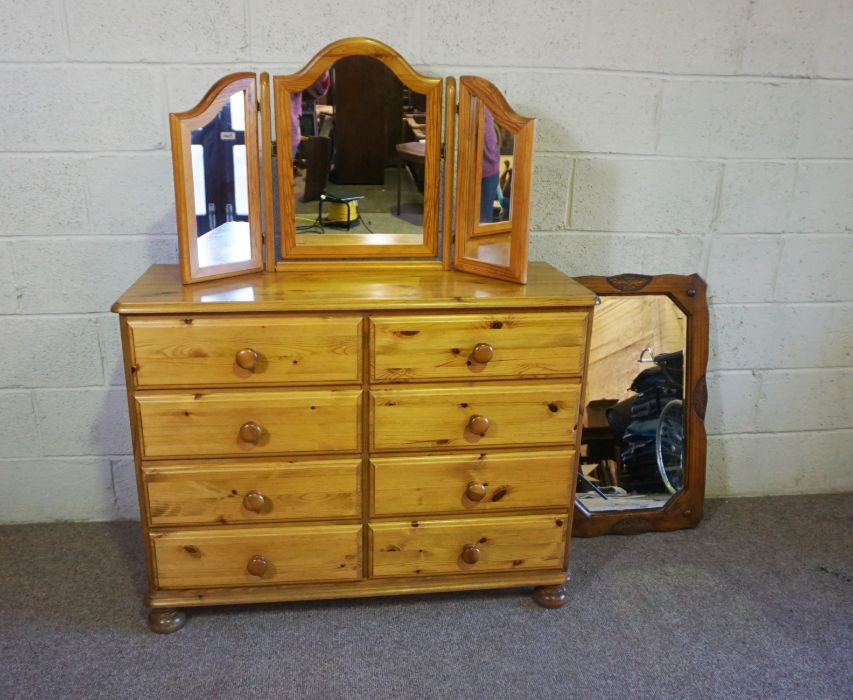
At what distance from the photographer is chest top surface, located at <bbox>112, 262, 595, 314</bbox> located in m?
1.57

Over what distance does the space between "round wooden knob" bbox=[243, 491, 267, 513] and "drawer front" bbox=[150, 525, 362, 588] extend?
7cm

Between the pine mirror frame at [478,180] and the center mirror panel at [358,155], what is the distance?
0.22 feet

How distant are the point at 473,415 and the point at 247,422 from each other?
1.70ft

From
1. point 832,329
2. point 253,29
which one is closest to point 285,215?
point 253,29

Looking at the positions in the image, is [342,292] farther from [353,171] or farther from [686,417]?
[686,417]

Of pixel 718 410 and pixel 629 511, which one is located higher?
pixel 718 410

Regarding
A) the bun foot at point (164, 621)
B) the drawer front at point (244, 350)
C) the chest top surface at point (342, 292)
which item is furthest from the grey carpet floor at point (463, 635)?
the chest top surface at point (342, 292)

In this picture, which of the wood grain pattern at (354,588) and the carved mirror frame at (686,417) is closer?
the wood grain pattern at (354,588)

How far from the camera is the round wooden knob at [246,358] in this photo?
1584 mm

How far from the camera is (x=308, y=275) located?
1.80 metres

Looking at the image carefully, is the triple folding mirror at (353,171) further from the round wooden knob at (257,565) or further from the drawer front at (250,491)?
the round wooden knob at (257,565)

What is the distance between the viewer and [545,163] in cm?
205

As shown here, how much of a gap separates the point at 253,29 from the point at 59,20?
18.5 inches

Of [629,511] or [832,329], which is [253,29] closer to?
[629,511]
